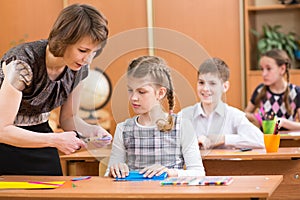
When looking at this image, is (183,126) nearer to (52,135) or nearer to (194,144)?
(194,144)

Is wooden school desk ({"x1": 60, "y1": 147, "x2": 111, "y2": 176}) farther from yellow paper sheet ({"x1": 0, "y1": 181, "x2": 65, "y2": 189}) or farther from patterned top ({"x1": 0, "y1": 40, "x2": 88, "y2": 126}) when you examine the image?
yellow paper sheet ({"x1": 0, "y1": 181, "x2": 65, "y2": 189})

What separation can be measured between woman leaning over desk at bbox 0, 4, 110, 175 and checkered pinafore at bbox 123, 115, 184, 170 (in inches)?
9.6

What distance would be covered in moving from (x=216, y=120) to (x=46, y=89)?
5.13 feet

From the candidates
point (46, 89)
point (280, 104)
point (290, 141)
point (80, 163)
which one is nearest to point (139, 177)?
point (46, 89)

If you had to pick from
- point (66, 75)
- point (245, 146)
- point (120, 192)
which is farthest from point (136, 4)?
point (120, 192)

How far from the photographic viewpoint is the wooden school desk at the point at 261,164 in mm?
3121

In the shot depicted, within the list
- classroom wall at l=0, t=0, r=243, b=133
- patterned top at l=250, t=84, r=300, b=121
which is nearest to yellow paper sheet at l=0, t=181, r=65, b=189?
patterned top at l=250, t=84, r=300, b=121

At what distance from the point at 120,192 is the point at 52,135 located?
0.34 m

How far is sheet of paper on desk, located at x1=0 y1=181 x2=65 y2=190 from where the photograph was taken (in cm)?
213

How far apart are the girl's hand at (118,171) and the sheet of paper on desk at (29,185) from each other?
201mm

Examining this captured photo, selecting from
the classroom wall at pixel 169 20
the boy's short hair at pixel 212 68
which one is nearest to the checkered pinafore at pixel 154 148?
the boy's short hair at pixel 212 68

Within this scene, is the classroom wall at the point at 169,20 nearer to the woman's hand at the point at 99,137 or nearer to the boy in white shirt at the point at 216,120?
the boy in white shirt at the point at 216,120

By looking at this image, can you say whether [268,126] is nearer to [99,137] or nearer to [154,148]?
[154,148]

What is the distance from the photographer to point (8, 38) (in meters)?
6.71
